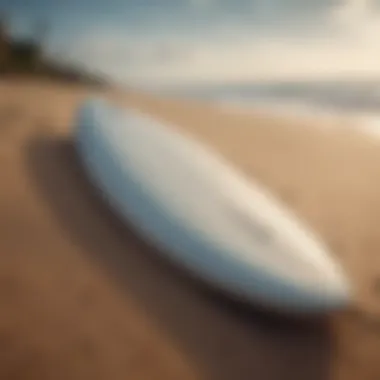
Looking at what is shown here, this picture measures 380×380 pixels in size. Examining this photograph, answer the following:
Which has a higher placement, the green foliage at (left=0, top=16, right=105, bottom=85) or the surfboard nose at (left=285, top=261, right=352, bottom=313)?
the green foliage at (left=0, top=16, right=105, bottom=85)

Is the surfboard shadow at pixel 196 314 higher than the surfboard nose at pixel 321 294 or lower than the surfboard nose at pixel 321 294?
lower

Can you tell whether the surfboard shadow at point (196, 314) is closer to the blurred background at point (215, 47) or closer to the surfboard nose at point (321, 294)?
the surfboard nose at point (321, 294)

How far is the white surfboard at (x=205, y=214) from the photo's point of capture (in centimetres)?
82

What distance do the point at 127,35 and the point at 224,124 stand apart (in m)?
0.23

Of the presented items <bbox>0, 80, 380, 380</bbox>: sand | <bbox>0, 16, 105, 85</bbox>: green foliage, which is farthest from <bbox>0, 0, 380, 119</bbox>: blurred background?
<bbox>0, 80, 380, 380</bbox>: sand

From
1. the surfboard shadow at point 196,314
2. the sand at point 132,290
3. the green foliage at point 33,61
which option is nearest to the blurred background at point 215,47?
the green foliage at point 33,61

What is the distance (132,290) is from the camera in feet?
2.72

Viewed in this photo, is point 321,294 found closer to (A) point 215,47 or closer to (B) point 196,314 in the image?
(B) point 196,314

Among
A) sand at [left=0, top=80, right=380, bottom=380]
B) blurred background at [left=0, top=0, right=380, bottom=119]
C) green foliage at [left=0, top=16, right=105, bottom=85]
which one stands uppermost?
blurred background at [left=0, top=0, right=380, bottom=119]

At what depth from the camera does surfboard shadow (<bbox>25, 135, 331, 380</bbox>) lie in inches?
31.3

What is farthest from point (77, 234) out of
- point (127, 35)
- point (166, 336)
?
point (127, 35)

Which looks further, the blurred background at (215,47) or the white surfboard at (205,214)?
Answer: the blurred background at (215,47)

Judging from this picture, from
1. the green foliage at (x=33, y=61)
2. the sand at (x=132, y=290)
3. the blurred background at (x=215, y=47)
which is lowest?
the sand at (x=132, y=290)

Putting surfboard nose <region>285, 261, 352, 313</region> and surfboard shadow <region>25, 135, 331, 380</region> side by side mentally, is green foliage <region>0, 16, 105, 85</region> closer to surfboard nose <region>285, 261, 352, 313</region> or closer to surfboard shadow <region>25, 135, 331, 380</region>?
surfboard shadow <region>25, 135, 331, 380</region>
